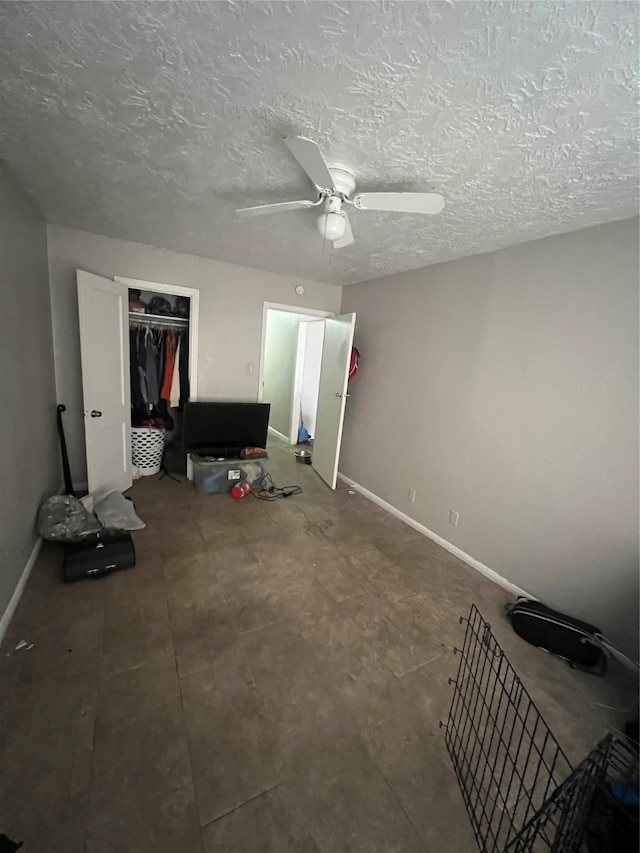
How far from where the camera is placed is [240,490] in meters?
3.29

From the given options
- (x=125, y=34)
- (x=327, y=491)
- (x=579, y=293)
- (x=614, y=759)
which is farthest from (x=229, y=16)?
(x=327, y=491)

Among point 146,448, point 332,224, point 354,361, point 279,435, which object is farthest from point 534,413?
point 279,435

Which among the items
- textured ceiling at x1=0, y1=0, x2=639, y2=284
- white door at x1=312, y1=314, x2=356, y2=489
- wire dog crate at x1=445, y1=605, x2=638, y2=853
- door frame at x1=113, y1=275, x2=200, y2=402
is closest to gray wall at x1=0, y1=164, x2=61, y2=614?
textured ceiling at x1=0, y1=0, x2=639, y2=284

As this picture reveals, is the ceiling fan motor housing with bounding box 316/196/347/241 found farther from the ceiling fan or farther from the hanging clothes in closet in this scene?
the hanging clothes in closet

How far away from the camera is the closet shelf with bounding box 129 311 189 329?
11.1 ft

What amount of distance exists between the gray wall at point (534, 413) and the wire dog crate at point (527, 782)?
0.75 meters

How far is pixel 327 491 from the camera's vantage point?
3660mm

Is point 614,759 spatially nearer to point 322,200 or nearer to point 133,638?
point 133,638

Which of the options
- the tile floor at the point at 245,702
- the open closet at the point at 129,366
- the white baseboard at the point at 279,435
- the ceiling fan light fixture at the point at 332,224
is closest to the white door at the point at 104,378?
the open closet at the point at 129,366

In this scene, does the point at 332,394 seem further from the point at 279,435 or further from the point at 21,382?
the point at 21,382

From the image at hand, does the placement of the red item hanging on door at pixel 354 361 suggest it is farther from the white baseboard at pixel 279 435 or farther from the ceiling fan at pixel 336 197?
the white baseboard at pixel 279 435

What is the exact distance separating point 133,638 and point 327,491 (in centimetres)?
230

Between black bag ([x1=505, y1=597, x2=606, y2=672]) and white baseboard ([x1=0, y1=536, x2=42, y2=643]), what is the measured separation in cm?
283

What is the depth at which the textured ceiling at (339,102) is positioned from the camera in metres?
0.87
